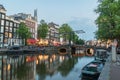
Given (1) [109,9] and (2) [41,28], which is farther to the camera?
(2) [41,28]

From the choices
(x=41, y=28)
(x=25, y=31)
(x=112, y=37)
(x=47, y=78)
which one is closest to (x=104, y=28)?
(x=112, y=37)

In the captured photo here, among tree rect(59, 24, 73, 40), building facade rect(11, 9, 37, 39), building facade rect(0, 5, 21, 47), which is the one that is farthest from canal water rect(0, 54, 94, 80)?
tree rect(59, 24, 73, 40)

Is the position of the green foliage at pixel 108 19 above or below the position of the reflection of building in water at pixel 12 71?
above

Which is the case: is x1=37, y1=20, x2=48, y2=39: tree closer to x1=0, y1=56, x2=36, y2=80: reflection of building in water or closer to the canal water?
the canal water

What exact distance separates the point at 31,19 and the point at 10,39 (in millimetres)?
34217

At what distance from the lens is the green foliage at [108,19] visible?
52.9 m

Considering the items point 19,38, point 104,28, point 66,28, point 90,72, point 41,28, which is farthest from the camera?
point 66,28

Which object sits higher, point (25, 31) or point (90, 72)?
point (25, 31)

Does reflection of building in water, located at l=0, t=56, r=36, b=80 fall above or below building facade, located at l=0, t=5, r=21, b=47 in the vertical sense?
below

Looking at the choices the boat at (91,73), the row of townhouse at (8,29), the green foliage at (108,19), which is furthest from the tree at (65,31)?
the boat at (91,73)

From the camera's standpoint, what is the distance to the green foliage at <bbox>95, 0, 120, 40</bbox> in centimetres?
5291

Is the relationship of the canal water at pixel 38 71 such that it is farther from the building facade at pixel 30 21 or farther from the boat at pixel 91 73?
the building facade at pixel 30 21

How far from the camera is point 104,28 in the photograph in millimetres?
56656

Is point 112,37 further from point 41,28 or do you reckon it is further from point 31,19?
point 31,19
